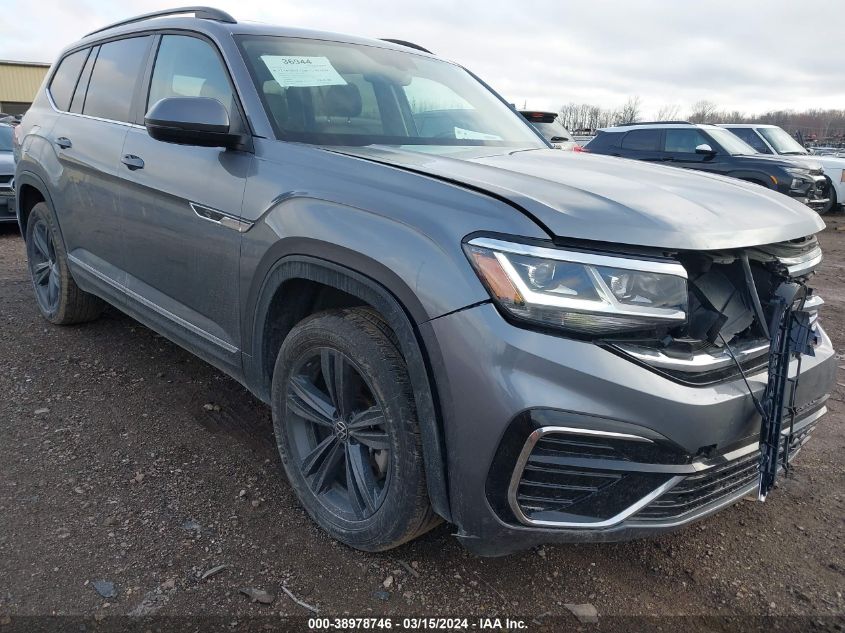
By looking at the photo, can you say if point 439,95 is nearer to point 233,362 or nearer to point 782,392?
point 233,362

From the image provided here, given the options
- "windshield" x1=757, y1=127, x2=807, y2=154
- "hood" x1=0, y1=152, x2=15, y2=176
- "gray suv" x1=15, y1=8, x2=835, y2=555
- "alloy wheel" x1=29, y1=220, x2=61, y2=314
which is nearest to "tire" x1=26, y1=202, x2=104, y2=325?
"alloy wheel" x1=29, y1=220, x2=61, y2=314

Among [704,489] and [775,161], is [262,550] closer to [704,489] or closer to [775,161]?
[704,489]

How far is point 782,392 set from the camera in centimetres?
184

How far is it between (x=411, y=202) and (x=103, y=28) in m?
3.20

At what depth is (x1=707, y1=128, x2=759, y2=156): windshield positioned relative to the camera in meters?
10.7

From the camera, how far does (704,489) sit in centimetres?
185

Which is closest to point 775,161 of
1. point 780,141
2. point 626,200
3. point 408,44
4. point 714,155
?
point 714,155

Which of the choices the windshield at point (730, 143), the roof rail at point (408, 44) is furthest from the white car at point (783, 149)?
the roof rail at point (408, 44)

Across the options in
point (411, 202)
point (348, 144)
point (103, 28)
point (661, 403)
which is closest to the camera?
point (661, 403)

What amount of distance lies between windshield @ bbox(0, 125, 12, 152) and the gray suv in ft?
24.9

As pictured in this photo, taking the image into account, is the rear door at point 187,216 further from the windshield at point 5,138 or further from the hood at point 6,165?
the windshield at point 5,138

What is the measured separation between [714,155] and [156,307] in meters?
9.86

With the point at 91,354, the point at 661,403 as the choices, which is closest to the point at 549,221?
the point at 661,403

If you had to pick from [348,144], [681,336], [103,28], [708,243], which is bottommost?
[681,336]
